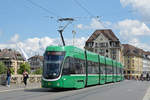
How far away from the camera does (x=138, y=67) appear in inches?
5753

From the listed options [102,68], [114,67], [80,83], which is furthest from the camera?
[114,67]

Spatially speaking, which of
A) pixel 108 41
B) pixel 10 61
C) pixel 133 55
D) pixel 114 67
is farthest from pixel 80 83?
pixel 10 61

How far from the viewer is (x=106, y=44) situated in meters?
117

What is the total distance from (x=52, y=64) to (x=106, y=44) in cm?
9723

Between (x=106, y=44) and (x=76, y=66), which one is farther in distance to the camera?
(x=106, y=44)

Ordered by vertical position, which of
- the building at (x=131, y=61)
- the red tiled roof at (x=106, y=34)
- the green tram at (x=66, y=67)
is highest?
the red tiled roof at (x=106, y=34)

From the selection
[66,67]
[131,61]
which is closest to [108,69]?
[66,67]

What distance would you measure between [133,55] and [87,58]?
114 meters

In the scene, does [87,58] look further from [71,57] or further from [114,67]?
[114,67]

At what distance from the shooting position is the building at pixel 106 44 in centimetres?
11706

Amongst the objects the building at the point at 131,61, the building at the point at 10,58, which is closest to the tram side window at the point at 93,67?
the building at the point at 131,61

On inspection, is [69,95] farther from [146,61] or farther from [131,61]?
[146,61]

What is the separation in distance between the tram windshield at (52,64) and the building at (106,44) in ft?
314

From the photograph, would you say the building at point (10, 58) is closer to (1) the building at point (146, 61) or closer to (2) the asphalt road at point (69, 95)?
(1) the building at point (146, 61)
